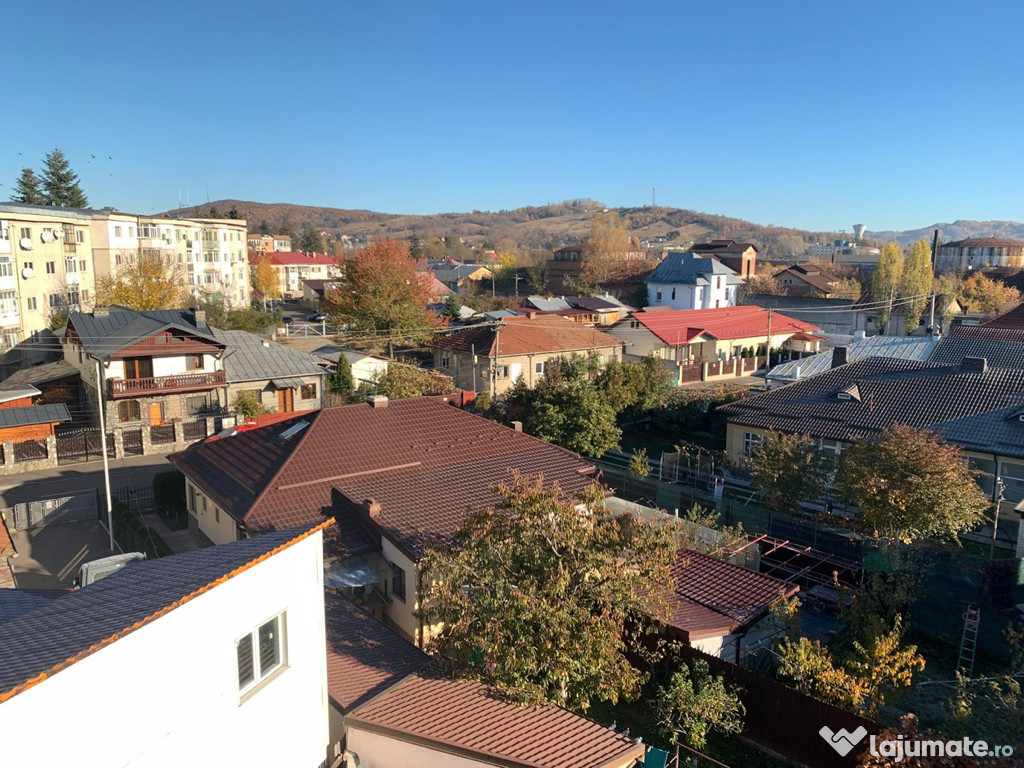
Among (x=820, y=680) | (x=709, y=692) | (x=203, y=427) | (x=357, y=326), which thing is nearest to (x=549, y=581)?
(x=709, y=692)

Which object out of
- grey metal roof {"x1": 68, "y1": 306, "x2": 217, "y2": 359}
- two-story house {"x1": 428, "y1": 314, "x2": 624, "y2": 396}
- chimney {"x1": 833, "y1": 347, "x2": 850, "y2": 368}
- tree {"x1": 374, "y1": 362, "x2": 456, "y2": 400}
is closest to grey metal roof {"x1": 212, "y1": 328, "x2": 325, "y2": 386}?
grey metal roof {"x1": 68, "y1": 306, "x2": 217, "y2": 359}

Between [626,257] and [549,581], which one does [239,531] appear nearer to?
[549,581]

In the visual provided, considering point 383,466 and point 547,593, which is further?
point 383,466

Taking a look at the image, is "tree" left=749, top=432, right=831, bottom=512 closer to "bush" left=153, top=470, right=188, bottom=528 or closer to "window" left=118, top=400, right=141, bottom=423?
"bush" left=153, top=470, right=188, bottom=528

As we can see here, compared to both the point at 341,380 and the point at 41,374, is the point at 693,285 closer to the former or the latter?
the point at 341,380

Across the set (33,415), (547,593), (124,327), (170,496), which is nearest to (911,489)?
(547,593)

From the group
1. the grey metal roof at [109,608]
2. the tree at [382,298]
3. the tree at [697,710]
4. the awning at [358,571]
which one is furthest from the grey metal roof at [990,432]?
the tree at [382,298]
